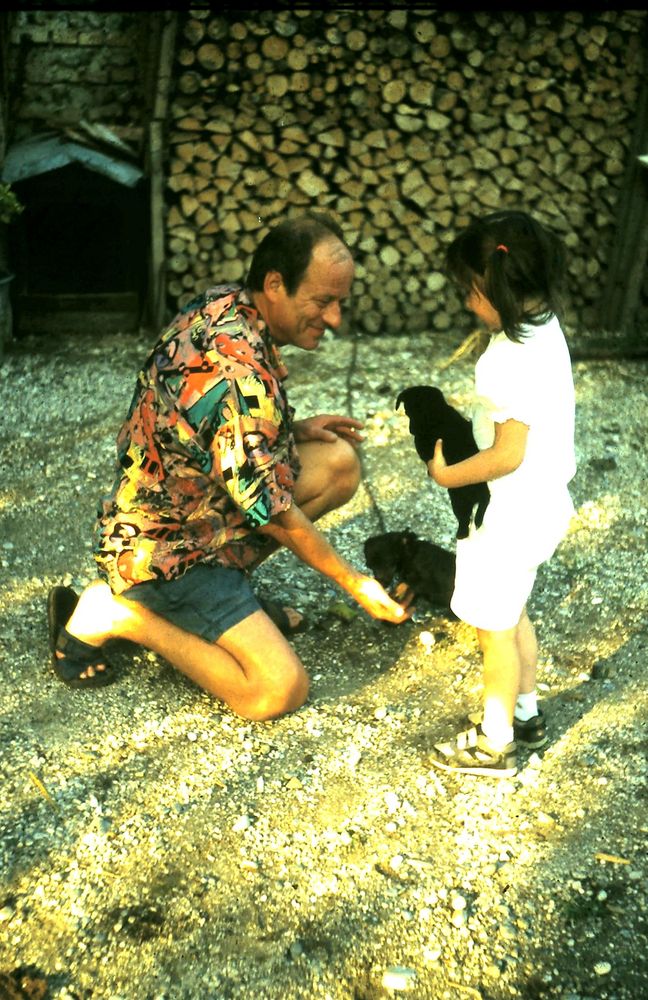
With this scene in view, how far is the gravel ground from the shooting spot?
2.51m

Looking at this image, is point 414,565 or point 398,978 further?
point 414,565

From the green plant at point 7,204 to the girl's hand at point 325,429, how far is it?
2410 millimetres

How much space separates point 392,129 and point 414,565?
3.09m

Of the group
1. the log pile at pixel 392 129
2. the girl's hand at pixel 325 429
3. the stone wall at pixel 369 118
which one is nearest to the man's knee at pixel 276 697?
the girl's hand at pixel 325 429

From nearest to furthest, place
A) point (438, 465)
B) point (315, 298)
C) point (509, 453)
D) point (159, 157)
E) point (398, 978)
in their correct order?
point (398, 978), point (509, 453), point (438, 465), point (315, 298), point (159, 157)

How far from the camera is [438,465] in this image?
9.70ft

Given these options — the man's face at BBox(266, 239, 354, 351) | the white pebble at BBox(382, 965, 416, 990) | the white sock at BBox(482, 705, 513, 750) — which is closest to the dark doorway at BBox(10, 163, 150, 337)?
the man's face at BBox(266, 239, 354, 351)

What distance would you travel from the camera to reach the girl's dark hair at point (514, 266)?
8.73 feet

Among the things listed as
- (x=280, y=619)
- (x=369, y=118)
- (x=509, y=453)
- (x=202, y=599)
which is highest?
(x=509, y=453)

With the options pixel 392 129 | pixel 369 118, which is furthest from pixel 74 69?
pixel 392 129

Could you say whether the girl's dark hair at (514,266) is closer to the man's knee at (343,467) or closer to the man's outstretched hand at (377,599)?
the man's outstretched hand at (377,599)

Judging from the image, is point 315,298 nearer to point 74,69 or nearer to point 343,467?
point 343,467

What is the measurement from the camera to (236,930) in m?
2.59

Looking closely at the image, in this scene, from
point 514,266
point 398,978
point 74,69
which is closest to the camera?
point 398,978
